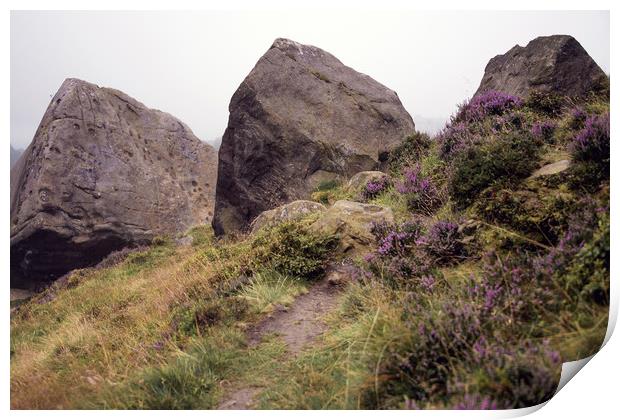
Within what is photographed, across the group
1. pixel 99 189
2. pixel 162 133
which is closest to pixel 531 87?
pixel 99 189

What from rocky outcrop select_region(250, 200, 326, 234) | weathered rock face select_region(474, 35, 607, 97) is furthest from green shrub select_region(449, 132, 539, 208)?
weathered rock face select_region(474, 35, 607, 97)

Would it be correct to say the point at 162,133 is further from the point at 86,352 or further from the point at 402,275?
the point at 402,275

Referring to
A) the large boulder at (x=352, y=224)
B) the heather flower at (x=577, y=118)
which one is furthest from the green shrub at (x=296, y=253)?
the heather flower at (x=577, y=118)

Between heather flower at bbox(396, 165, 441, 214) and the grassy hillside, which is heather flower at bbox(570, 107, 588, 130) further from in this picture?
heather flower at bbox(396, 165, 441, 214)

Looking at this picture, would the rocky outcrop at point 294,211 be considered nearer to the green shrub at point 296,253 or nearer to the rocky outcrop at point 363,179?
the rocky outcrop at point 363,179

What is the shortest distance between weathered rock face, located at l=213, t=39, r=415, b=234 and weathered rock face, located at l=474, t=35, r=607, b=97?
4099 mm

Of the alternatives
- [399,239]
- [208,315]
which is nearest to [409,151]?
[399,239]

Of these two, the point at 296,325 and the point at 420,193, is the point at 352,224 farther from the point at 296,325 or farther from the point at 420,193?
the point at 296,325

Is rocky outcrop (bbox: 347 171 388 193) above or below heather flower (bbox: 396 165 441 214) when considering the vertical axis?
above

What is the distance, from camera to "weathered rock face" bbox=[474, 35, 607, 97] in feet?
35.9

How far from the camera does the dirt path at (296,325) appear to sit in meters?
4.57

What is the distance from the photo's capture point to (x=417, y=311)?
4461mm

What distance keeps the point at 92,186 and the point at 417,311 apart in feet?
56.3

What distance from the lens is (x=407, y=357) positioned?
148 inches
